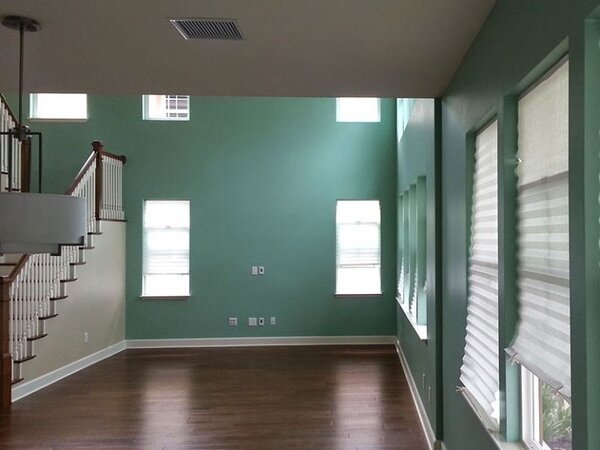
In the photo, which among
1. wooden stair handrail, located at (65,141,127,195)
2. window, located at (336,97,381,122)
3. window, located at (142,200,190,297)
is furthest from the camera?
window, located at (336,97,381,122)

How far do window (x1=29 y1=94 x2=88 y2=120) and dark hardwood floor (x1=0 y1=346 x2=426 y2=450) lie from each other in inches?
161

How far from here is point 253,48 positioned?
2801 millimetres

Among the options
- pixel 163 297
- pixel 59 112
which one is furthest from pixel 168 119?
pixel 163 297

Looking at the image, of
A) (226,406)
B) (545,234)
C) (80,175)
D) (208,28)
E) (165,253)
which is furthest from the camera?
(165,253)

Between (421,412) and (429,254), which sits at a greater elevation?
(429,254)

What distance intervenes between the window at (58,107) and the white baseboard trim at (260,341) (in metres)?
3.87

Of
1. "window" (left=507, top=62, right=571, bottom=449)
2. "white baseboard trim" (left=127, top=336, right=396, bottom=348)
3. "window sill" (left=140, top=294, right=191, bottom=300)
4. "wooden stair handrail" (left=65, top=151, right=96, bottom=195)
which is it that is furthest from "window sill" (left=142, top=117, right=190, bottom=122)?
"window" (left=507, top=62, right=571, bottom=449)

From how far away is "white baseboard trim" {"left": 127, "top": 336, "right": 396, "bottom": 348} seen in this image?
8039mm

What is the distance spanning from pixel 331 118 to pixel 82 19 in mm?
6012

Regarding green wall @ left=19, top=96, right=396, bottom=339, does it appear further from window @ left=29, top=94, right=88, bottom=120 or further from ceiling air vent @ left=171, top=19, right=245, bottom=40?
ceiling air vent @ left=171, top=19, right=245, bottom=40

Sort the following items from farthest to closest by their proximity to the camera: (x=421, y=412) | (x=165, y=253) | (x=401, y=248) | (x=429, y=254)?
(x=165, y=253) → (x=401, y=248) → (x=421, y=412) → (x=429, y=254)

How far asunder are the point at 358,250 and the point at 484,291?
5.60 metres

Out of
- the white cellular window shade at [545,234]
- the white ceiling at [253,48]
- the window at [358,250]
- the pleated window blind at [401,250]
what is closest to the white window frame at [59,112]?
the window at [358,250]

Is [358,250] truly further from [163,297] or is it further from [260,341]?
[163,297]
